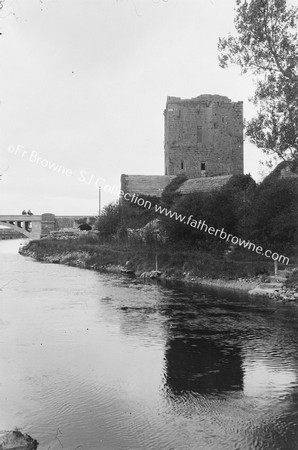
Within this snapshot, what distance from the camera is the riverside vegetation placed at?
89.0 feet

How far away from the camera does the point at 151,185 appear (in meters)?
55.5

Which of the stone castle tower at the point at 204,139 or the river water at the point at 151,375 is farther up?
the stone castle tower at the point at 204,139

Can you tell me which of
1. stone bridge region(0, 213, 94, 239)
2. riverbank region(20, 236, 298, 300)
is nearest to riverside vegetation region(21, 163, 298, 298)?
riverbank region(20, 236, 298, 300)

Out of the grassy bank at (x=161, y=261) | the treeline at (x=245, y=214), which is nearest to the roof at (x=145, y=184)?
the treeline at (x=245, y=214)

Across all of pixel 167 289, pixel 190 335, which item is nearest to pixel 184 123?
pixel 167 289

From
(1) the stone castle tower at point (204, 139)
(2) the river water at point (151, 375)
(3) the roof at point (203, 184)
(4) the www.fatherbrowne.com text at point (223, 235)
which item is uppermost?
(1) the stone castle tower at point (204, 139)

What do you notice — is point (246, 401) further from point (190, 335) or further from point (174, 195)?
point (174, 195)

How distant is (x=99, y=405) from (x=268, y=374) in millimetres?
4224

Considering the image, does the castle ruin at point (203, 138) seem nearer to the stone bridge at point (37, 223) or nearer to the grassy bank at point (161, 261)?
the grassy bank at point (161, 261)

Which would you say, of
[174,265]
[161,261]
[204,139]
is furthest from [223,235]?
[204,139]

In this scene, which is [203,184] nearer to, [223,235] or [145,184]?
[145,184]

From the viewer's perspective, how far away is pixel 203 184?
48.2 m

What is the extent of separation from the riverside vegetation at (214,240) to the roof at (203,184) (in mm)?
1960

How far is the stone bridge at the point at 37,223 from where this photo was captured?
8700cm
